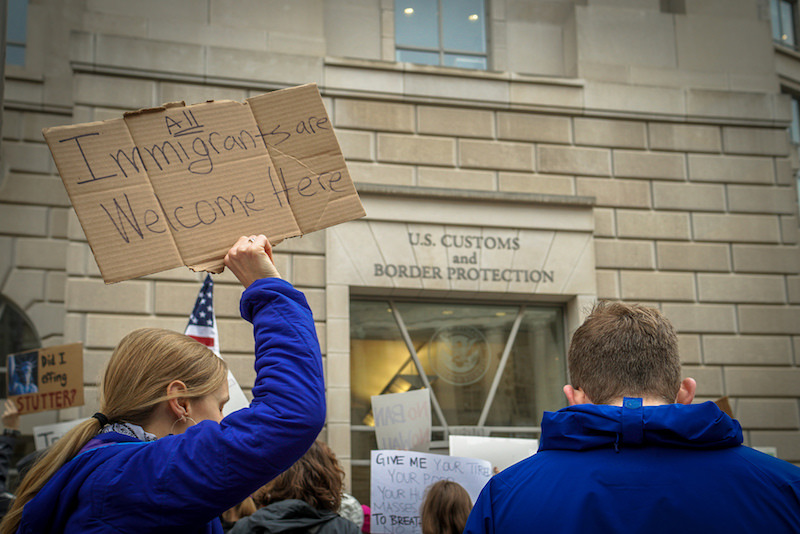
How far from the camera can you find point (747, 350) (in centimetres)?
983

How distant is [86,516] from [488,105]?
8639 millimetres

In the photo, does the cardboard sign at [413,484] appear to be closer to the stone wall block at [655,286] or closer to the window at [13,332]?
the stone wall block at [655,286]

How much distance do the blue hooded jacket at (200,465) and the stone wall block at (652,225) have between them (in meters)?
8.62

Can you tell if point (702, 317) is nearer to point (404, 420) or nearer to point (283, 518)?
point (404, 420)

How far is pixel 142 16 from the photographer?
359 inches

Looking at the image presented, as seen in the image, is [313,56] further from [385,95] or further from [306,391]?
[306,391]

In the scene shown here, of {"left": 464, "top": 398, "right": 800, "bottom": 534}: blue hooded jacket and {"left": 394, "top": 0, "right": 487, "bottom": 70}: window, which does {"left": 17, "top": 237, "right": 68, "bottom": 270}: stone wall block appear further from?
{"left": 464, "top": 398, "right": 800, "bottom": 534}: blue hooded jacket

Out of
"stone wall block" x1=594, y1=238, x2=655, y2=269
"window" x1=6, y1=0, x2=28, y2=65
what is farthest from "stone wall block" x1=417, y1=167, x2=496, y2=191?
"window" x1=6, y1=0, x2=28, y2=65

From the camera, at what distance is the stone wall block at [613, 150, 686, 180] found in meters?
10.0

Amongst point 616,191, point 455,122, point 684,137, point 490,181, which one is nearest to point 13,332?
point 455,122

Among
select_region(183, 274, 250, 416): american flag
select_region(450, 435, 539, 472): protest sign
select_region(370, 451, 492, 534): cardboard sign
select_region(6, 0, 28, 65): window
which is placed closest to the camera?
select_region(370, 451, 492, 534): cardboard sign

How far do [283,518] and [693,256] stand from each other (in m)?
7.67

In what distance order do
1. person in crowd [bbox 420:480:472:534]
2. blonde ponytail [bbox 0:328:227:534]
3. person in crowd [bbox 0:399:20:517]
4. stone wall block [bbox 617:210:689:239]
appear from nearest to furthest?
1. blonde ponytail [bbox 0:328:227:534]
2. person in crowd [bbox 420:480:472:534]
3. person in crowd [bbox 0:399:20:517]
4. stone wall block [bbox 617:210:689:239]

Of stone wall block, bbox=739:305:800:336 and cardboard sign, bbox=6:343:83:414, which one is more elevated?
stone wall block, bbox=739:305:800:336
